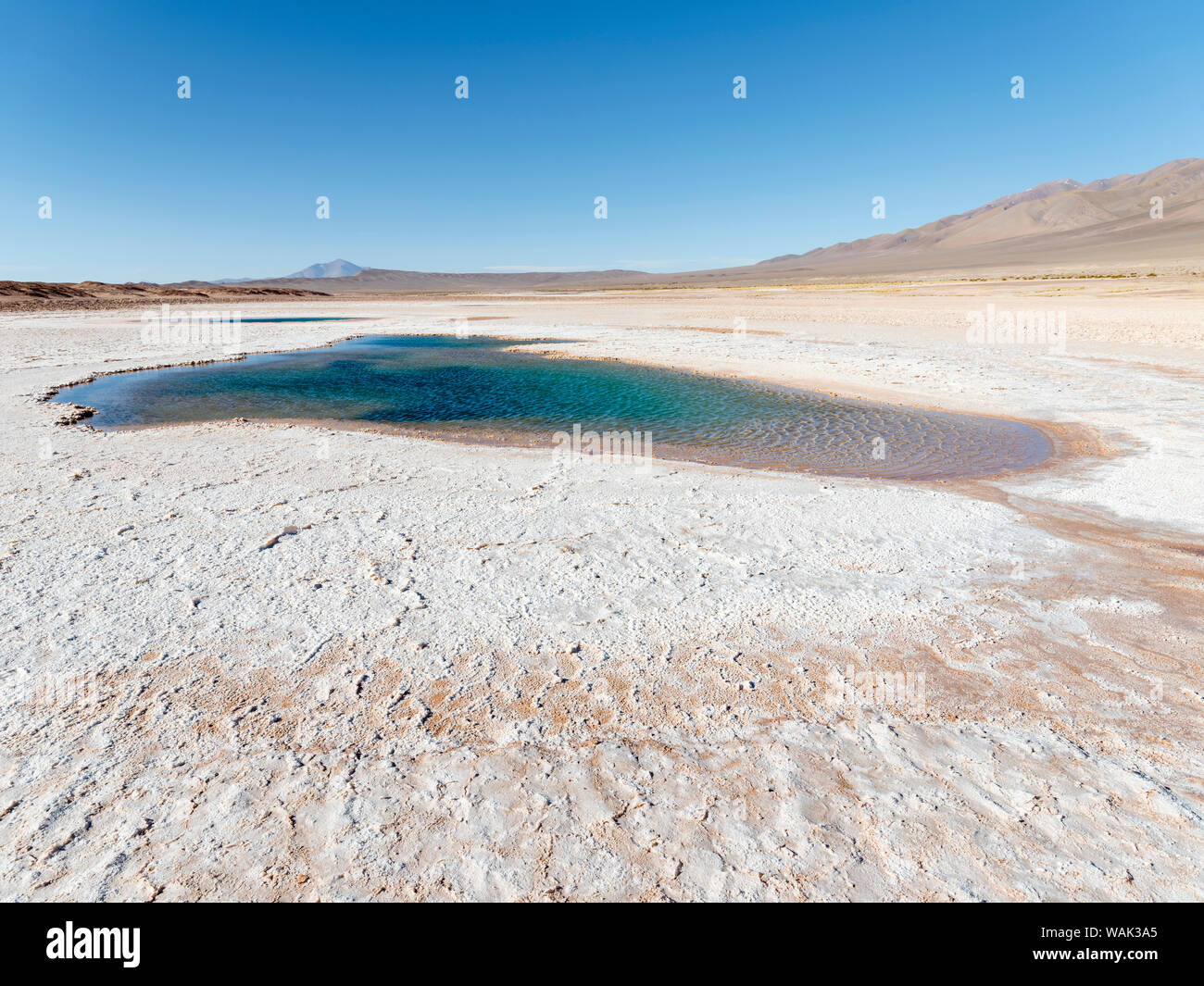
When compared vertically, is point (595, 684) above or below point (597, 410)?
below

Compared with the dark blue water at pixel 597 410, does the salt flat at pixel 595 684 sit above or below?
below

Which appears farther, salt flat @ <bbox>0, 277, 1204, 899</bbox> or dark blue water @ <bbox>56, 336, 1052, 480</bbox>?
dark blue water @ <bbox>56, 336, 1052, 480</bbox>

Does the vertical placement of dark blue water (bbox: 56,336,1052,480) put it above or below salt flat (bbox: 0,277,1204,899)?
above

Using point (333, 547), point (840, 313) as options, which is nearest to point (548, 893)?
point (333, 547)

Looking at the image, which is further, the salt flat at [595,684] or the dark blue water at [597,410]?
the dark blue water at [597,410]

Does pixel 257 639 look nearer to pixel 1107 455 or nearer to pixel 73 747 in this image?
pixel 73 747
